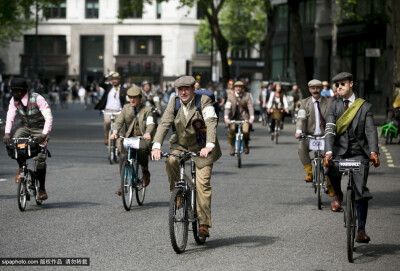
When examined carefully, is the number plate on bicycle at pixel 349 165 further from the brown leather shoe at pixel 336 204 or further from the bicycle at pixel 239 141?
the bicycle at pixel 239 141

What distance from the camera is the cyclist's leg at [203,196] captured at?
8.92 m

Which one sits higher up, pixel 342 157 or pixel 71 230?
pixel 342 157

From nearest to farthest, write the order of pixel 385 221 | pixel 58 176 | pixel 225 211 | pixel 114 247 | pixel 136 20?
pixel 114 247 < pixel 385 221 < pixel 225 211 < pixel 58 176 < pixel 136 20

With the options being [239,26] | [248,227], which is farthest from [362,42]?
[248,227]

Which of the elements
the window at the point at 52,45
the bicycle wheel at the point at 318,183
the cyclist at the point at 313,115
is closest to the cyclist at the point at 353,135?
the bicycle wheel at the point at 318,183

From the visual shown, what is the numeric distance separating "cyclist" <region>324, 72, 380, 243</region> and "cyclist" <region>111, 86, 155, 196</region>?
3.66m

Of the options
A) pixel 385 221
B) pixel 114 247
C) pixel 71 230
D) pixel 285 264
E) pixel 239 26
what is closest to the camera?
pixel 285 264

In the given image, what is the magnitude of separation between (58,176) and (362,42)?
121ft

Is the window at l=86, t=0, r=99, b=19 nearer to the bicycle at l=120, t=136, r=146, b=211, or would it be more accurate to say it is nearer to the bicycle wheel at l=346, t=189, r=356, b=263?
the bicycle at l=120, t=136, r=146, b=211

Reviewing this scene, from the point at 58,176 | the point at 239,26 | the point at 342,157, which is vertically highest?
the point at 239,26

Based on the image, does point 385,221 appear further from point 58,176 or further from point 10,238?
point 58,176

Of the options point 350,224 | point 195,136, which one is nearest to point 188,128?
point 195,136

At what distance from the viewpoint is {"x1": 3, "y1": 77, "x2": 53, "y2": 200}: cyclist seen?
11797mm

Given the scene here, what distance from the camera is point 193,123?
909cm
